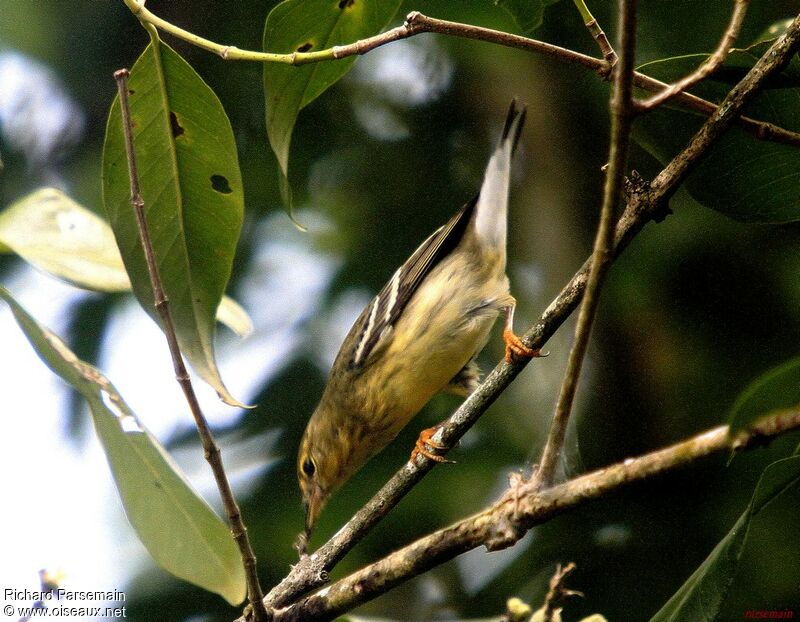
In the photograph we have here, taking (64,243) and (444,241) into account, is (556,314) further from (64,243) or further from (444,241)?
(444,241)

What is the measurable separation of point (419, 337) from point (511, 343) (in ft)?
2.73

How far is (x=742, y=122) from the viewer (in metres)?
1.82

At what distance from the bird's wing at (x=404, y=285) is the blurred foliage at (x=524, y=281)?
616 millimetres

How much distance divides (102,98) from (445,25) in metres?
3.45

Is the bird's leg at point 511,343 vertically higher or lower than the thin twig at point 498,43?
lower

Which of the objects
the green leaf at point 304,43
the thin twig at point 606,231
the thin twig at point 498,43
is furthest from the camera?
the green leaf at point 304,43

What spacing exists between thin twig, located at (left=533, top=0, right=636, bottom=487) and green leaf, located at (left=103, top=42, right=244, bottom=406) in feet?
3.47

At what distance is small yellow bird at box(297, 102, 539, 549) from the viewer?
3.51 meters

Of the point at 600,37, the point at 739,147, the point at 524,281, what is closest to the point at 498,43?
the point at 600,37

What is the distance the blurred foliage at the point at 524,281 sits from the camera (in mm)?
3859

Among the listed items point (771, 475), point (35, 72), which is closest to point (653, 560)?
point (771, 475)

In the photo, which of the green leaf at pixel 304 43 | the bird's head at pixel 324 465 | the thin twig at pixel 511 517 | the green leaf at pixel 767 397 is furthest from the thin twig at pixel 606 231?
the bird's head at pixel 324 465

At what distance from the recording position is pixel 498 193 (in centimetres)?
362

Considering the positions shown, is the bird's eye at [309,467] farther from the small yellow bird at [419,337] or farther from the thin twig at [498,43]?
the thin twig at [498,43]
